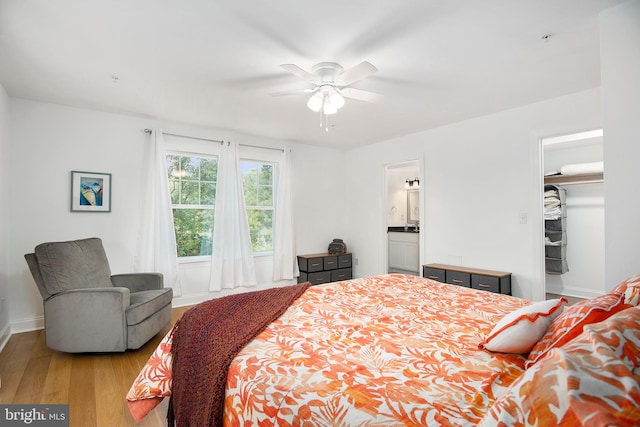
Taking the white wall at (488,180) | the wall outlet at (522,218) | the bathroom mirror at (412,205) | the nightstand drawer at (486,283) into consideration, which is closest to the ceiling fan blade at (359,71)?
the white wall at (488,180)

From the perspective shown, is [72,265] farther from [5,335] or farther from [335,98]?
[335,98]

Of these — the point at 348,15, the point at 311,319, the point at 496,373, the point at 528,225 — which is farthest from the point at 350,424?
the point at 528,225

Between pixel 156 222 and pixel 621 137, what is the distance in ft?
14.5

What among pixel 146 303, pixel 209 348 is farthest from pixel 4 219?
pixel 209 348

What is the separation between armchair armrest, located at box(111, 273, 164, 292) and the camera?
11.4 feet

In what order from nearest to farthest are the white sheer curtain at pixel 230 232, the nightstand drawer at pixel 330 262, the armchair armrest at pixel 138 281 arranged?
the armchair armrest at pixel 138 281 < the white sheer curtain at pixel 230 232 < the nightstand drawer at pixel 330 262

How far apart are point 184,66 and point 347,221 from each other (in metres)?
3.97

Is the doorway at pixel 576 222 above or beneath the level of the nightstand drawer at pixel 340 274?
above

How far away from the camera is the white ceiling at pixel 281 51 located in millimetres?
1963

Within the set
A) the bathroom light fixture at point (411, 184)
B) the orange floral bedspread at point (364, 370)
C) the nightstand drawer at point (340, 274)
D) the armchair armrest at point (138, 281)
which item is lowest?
the nightstand drawer at point (340, 274)

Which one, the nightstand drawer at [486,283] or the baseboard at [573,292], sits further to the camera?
the baseboard at [573,292]

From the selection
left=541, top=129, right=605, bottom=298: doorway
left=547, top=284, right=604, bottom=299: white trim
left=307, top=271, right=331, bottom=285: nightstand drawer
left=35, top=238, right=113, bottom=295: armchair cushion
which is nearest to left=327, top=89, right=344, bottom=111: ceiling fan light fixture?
left=35, top=238, right=113, bottom=295: armchair cushion

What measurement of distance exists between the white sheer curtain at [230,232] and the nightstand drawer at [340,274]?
4.56ft

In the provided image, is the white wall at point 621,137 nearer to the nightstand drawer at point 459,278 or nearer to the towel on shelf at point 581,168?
the nightstand drawer at point 459,278
